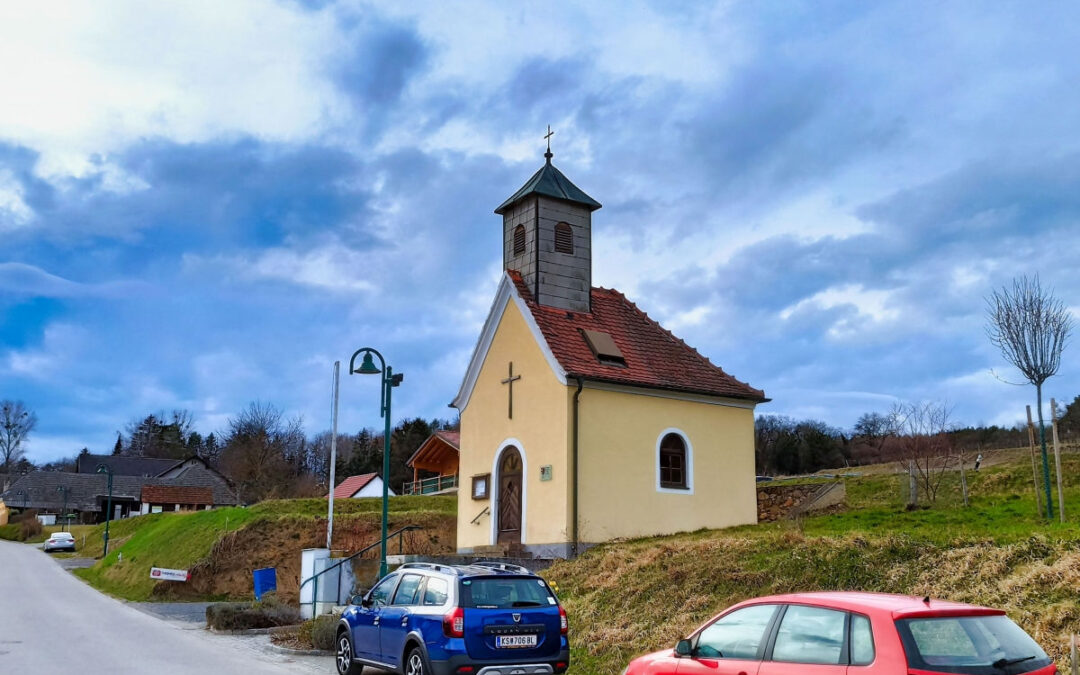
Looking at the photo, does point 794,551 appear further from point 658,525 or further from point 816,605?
point 658,525

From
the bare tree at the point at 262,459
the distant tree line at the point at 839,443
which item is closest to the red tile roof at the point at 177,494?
the bare tree at the point at 262,459

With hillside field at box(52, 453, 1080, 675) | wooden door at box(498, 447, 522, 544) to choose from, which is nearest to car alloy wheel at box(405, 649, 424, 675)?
hillside field at box(52, 453, 1080, 675)

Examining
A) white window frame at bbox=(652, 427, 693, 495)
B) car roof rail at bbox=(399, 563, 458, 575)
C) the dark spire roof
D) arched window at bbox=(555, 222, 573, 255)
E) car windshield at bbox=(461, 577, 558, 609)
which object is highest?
the dark spire roof

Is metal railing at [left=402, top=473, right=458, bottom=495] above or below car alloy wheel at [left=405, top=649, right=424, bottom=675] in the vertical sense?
above

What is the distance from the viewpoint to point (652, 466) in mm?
22391

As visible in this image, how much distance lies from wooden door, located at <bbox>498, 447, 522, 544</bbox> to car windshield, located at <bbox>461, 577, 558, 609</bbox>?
35.8 ft

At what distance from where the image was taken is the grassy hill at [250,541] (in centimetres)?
3047

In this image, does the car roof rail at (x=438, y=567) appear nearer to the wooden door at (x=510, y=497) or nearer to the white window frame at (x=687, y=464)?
the wooden door at (x=510, y=497)

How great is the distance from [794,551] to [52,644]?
46.0 ft

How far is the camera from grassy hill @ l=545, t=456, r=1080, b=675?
10062 millimetres

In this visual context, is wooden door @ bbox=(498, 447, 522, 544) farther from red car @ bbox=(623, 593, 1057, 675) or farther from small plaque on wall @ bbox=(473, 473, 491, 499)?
red car @ bbox=(623, 593, 1057, 675)

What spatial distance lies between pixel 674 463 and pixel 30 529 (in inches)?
2707

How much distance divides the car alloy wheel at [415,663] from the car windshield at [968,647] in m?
6.34

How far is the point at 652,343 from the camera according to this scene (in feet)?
82.7
